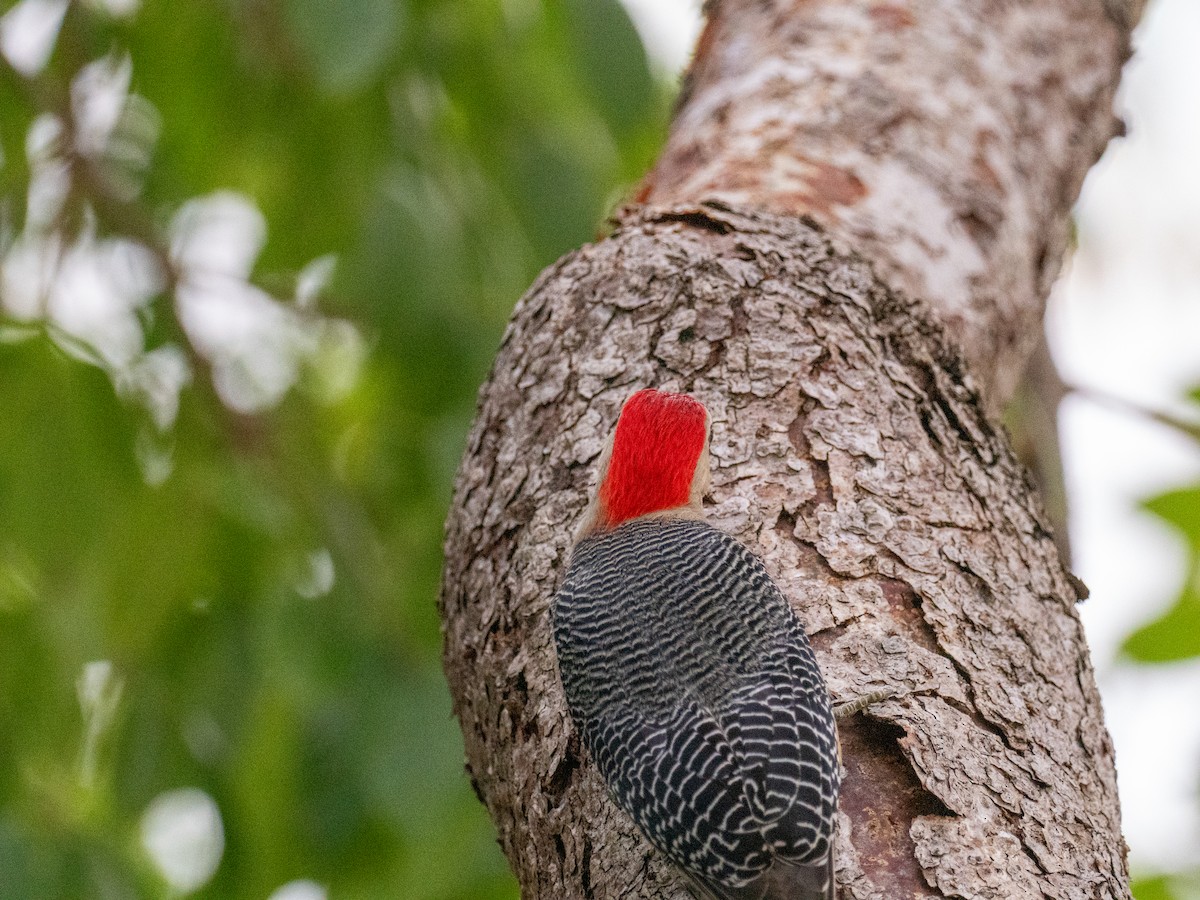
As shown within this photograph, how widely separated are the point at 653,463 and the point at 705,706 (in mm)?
688

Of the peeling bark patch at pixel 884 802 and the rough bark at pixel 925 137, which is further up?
the rough bark at pixel 925 137

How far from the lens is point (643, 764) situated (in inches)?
121

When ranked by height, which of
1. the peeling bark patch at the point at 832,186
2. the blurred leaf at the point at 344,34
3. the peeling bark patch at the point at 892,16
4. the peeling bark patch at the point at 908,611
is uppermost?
the peeling bark patch at the point at 892,16

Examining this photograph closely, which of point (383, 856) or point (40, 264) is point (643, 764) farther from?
point (40, 264)

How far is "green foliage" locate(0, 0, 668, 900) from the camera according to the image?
4.34 metres

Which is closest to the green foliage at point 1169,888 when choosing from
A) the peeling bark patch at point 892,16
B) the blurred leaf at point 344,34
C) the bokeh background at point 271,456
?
the bokeh background at point 271,456

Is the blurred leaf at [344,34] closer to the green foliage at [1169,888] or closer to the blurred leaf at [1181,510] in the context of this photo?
the blurred leaf at [1181,510]

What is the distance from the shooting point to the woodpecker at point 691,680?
291 cm

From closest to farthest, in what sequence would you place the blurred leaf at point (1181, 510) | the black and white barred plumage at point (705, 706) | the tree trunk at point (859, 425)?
the black and white barred plumage at point (705, 706), the tree trunk at point (859, 425), the blurred leaf at point (1181, 510)

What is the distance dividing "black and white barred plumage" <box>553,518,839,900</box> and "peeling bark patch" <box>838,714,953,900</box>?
0.11 metres

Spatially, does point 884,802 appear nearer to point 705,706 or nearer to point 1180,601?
point 705,706

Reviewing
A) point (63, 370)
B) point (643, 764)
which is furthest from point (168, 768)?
point (643, 764)

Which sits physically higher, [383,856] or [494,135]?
[494,135]

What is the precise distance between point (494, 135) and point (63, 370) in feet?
5.68
